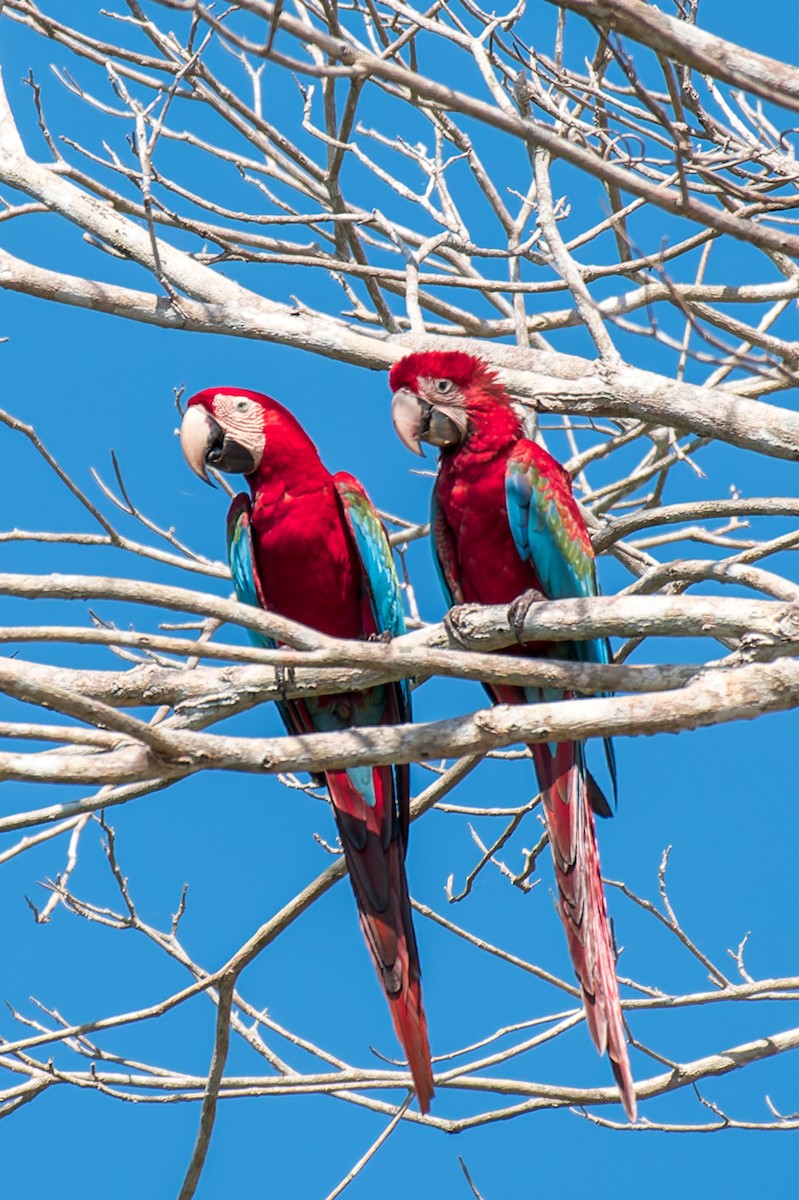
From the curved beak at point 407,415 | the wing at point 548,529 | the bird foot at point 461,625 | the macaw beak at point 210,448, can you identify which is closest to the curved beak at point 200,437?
the macaw beak at point 210,448

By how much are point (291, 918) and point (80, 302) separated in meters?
1.79

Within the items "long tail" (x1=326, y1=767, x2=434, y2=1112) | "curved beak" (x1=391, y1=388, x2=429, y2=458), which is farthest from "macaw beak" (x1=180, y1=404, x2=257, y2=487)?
"long tail" (x1=326, y1=767, x2=434, y2=1112)

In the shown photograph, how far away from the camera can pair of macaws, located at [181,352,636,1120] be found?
11.8 feet

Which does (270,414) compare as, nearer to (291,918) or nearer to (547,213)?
(547,213)

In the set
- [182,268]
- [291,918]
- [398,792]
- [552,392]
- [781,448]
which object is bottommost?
[291,918]

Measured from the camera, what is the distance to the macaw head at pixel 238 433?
13.5 ft

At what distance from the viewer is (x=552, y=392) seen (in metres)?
3.32

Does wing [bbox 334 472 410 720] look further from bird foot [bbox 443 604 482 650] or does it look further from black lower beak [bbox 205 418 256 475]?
bird foot [bbox 443 604 482 650]

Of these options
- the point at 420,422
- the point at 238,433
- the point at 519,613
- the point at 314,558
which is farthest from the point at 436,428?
the point at 519,613

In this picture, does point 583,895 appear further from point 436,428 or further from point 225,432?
point 225,432

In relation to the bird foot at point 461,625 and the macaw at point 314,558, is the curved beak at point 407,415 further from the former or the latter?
the bird foot at point 461,625

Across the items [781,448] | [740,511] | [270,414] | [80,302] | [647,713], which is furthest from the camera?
[270,414]

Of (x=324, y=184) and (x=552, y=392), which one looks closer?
(x=552, y=392)

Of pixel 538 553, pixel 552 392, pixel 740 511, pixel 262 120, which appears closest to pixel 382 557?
pixel 538 553
